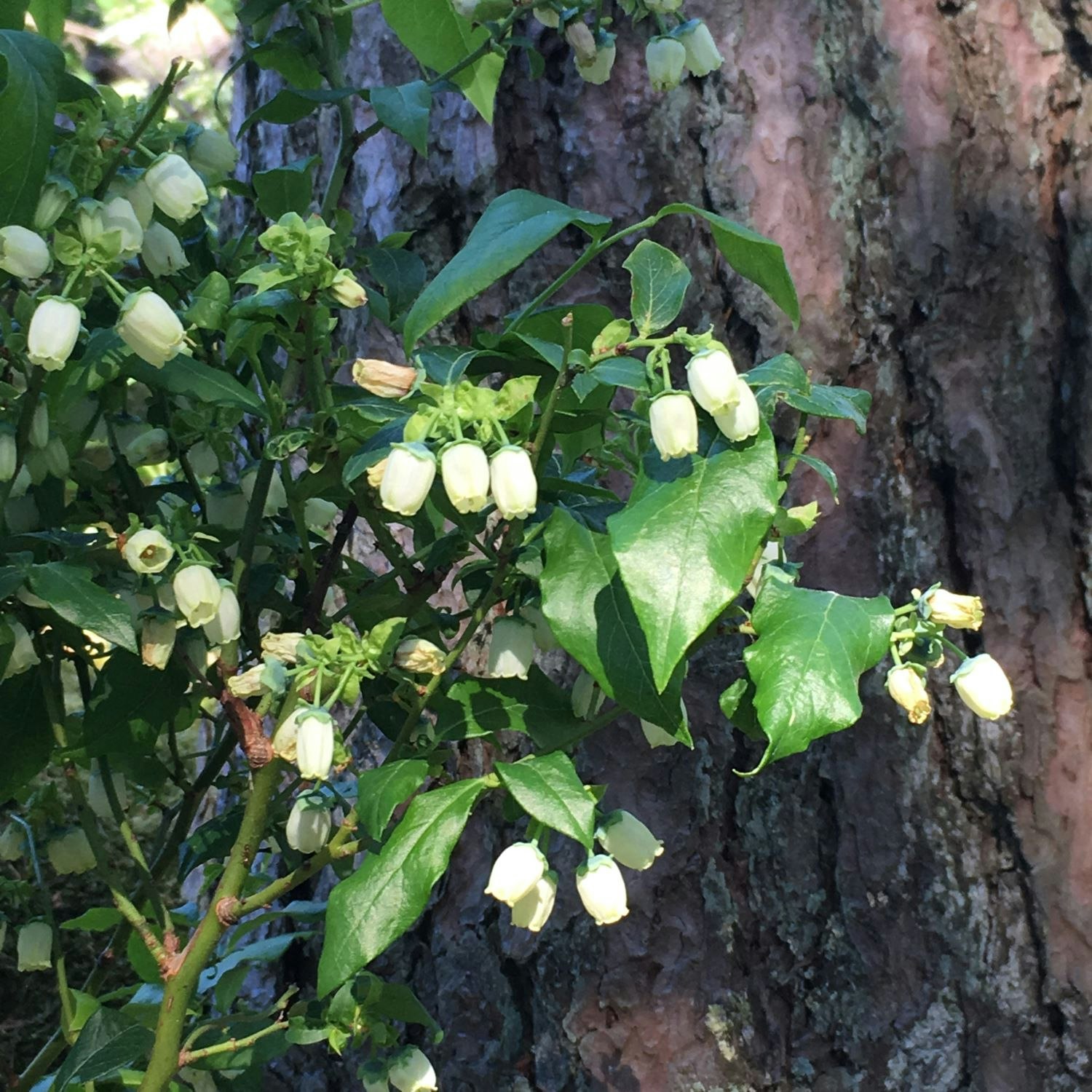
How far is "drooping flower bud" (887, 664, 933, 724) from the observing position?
61cm

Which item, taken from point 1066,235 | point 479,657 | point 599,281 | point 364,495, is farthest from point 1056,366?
point 364,495

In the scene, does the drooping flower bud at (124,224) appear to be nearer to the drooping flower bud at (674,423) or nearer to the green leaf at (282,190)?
the green leaf at (282,190)

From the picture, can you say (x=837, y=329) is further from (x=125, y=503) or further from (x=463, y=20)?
(x=125, y=503)

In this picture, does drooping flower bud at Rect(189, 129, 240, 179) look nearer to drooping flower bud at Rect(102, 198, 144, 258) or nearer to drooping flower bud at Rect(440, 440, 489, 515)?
drooping flower bud at Rect(102, 198, 144, 258)

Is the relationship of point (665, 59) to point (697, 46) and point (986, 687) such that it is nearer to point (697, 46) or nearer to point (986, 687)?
point (697, 46)

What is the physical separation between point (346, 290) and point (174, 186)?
0.49 ft

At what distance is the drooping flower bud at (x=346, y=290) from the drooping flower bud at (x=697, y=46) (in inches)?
15.4

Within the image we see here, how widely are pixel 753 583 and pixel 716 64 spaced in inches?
18.9

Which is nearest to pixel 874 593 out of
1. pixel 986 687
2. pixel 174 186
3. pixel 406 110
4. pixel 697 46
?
pixel 986 687

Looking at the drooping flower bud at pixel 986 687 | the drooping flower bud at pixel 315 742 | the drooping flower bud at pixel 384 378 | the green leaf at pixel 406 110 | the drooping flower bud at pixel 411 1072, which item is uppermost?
the green leaf at pixel 406 110

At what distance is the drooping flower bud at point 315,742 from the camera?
61cm

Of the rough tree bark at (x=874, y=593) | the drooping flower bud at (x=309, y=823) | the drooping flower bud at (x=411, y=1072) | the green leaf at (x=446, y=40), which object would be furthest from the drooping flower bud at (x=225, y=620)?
the rough tree bark at (x=874, y=593)

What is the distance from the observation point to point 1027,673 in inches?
44.7

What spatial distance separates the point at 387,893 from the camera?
598 millimetres
